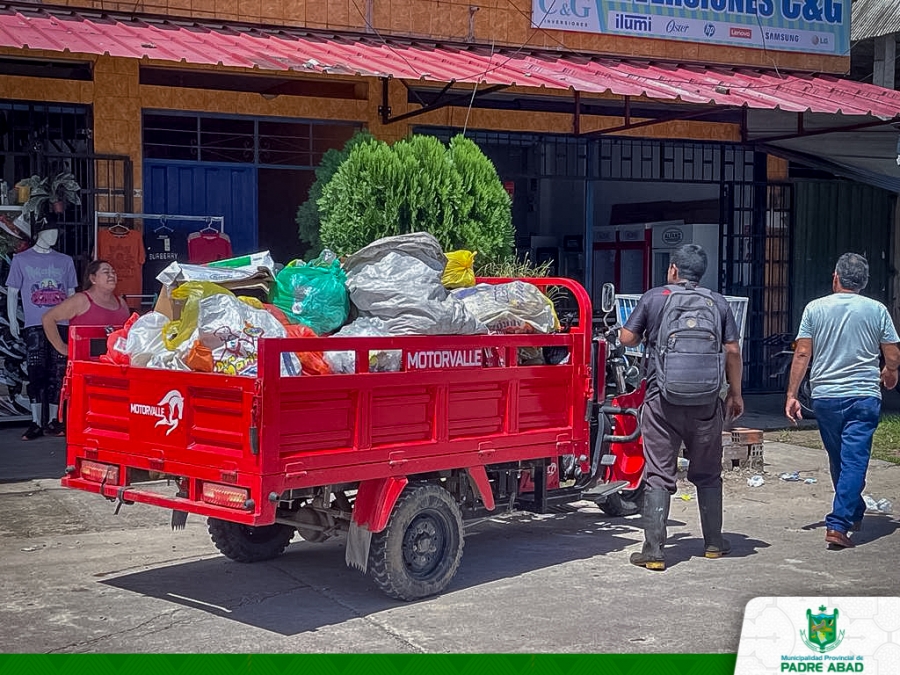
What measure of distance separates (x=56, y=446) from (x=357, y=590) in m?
5.08

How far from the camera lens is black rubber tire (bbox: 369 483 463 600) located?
5.73 m

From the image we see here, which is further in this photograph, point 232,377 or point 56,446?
point 56,446

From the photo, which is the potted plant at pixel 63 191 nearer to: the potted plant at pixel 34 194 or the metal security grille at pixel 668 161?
the potted plant at pixel 34 194

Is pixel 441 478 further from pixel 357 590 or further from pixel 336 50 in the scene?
pixel 336 50

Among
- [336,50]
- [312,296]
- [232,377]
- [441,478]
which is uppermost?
[336,50]

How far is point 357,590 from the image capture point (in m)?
6.10

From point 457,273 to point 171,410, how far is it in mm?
2015

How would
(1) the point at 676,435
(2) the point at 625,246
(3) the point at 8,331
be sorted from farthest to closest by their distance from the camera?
(2) the point at 625,246 → (3) the point at 8,331 → (1) the point at 676,435

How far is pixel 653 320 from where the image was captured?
670 centimetres

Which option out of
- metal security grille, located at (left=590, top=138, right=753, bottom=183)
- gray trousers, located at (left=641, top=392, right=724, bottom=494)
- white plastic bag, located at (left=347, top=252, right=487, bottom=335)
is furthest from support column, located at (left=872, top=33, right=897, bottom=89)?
white plastic bag, located at (left=347, top=252, right=487, bottom=335)

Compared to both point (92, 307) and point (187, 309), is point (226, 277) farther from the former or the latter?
point (92, 307)

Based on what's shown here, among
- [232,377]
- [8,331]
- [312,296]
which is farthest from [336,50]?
[232,377]

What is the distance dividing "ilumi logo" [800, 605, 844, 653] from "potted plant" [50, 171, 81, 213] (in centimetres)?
868

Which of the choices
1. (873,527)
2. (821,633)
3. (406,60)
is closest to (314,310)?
(821,633)
